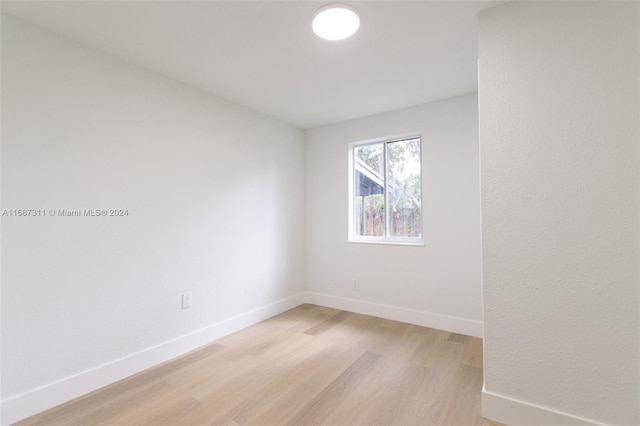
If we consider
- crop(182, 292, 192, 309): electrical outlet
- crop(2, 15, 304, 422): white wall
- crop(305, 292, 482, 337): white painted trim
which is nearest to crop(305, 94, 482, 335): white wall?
crop(305, 292, 482, 337): white painted trim

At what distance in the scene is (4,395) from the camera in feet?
5.10

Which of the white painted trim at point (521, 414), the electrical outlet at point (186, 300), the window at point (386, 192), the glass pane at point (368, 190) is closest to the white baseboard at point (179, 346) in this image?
the electrical outlet at point (186, 300)

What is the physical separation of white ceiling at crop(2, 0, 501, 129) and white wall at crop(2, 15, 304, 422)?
235 mm

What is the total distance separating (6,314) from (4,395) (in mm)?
438

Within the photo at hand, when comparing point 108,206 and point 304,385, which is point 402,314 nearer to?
point 304,385

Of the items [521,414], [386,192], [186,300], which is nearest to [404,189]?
[386,192]

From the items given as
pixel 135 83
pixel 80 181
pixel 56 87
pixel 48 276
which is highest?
pixel 135 83

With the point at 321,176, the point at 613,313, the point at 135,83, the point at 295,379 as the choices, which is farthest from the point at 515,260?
the point at 135,83

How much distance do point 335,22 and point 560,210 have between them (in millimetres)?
1594

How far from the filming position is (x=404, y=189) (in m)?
3.22

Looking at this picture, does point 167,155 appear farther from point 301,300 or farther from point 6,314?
point 301,300

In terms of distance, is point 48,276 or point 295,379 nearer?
point 48,276

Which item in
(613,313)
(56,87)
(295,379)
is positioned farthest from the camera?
(295,379)

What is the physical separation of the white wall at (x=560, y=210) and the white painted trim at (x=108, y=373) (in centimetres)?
218
